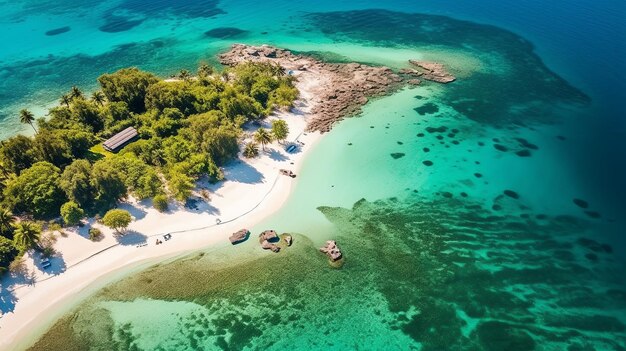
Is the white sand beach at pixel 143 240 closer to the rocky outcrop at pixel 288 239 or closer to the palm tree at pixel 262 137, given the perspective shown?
the palm tree at pixel 262 137

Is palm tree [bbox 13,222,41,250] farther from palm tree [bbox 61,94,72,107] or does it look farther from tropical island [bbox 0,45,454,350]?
palm tree [bbox 61,94,72,107]

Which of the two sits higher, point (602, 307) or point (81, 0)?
point (81, 0)

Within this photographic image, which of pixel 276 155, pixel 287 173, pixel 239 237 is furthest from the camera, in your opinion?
pixel 276 155

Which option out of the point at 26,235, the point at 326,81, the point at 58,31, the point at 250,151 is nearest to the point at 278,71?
the point at 326,81

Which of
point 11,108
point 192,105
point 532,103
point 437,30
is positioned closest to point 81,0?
point 11,108

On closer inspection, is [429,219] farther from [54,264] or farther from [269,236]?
[54,264]

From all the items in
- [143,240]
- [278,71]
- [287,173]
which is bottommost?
[143,240]

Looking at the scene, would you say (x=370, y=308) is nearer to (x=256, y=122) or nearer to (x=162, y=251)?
(x=162, y=251)
